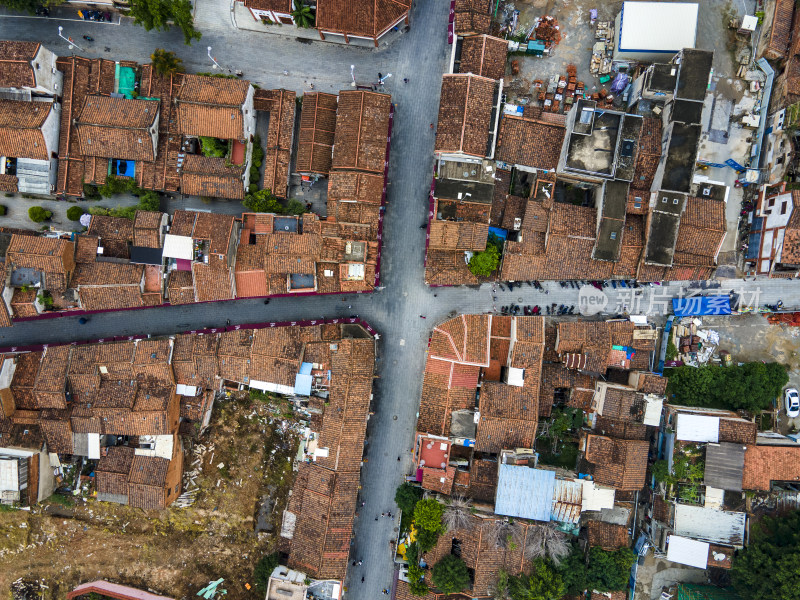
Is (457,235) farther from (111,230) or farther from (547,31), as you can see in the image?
(111,230)

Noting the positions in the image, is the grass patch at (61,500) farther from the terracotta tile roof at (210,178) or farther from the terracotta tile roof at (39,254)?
the terracotta tile roof at (210,178)

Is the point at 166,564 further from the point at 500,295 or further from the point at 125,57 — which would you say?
the point at 125,57

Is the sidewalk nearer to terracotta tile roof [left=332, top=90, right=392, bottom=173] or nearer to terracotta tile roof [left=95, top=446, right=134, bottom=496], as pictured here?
terracotta tile roof [left=332, top=90, right=392, bottom=173]

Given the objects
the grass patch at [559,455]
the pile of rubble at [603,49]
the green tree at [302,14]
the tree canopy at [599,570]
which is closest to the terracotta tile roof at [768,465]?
the tree canopy at [599,570]

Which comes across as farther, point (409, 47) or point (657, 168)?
point (409, 47)

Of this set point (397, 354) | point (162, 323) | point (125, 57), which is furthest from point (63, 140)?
point (397, 354)

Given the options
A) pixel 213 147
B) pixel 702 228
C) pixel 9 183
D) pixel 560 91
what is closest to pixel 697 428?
pixel 702 228
